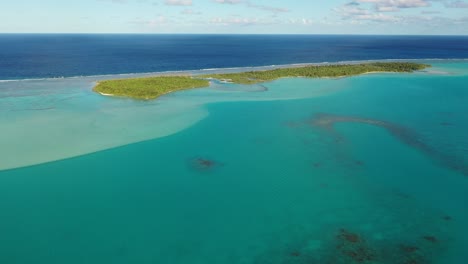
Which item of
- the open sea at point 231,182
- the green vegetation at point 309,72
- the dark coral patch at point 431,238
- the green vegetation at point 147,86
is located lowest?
the dark coral patch at point 431,238

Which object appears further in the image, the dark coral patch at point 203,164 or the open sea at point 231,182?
the dark coral patch at point 203,164

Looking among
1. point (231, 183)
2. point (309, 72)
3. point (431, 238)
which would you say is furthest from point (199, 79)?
point (431, 238)

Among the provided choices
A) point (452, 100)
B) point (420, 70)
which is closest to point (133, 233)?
point (452, 100)

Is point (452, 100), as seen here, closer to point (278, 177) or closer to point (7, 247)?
point (278, 177)

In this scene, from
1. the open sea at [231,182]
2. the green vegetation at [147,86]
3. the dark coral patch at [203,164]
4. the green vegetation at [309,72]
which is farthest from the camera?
the green vegetation at [309,72]

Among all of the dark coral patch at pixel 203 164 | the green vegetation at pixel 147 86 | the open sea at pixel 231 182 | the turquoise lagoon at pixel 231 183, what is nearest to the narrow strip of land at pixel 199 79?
the green vegetation at pixel 147 86

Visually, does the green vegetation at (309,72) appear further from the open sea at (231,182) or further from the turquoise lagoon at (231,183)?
the turquoise lagoon at (231,183)

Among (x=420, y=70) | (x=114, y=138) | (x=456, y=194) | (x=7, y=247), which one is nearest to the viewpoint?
(x=7, y=247)

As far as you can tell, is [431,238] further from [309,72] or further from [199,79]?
[309,72]
